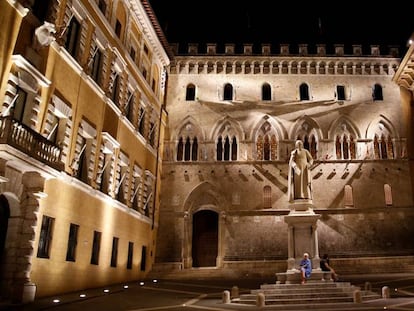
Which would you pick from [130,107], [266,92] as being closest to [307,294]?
[130,107]

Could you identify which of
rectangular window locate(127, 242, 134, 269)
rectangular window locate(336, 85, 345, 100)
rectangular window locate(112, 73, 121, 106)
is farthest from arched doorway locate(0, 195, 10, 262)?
rectangular window locate(336, 85, 345, 100)

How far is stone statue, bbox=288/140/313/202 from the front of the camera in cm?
1546

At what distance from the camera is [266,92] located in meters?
31.4

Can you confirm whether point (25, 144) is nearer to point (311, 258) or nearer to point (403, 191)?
point (311, 258)

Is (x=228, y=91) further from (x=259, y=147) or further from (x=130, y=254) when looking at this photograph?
(x=130, y=254)

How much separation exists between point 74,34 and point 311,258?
12513 mm

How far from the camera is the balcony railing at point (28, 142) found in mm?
11334

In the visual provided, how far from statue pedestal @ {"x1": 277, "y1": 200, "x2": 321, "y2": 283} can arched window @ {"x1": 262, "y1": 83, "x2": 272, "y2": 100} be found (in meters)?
17.1

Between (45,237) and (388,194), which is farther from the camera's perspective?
(388,194)

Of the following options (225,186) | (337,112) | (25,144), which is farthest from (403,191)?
(25,144)

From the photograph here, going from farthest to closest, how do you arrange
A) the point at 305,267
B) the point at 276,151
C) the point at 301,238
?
the point at 276,151 → the point at 301,238 → the point at 305,267

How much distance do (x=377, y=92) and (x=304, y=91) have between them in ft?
17.0

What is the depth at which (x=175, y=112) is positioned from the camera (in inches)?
1214

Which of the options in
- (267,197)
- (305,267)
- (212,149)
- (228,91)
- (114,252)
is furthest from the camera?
(228,91)
